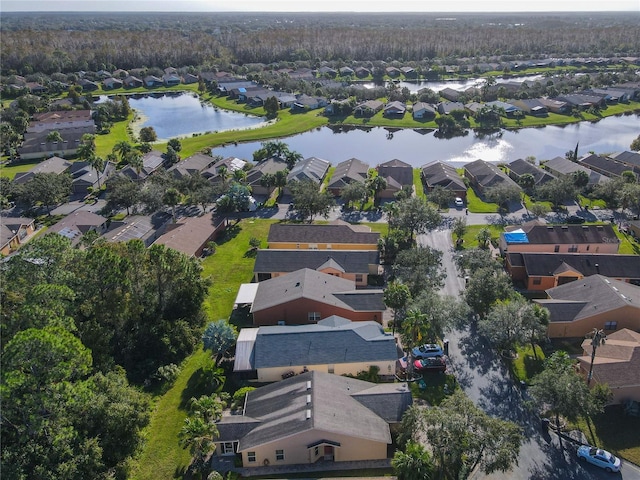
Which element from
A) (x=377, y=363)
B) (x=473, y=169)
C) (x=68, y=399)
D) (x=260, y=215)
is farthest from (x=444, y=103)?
(x=68, y=399)

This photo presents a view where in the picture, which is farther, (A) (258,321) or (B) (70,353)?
(A) (258,321)

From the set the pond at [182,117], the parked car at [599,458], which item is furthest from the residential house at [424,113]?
the parked car at [599,458]

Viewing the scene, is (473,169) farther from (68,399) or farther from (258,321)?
(68,399)

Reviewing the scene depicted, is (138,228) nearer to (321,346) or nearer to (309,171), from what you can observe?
(309,171)

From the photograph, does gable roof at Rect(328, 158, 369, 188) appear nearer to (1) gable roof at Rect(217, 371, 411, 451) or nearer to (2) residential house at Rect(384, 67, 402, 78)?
(1) gable roof at Rect(217, 371, 411, 451)

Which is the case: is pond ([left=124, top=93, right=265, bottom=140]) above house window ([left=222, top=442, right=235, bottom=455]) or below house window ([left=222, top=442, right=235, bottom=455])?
below

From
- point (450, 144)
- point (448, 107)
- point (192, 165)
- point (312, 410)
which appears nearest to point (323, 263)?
point (312, 410)

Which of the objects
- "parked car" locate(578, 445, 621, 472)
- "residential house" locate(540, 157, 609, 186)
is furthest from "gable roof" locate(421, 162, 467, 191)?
"parked car" locate(578, 445, 621, 472)
